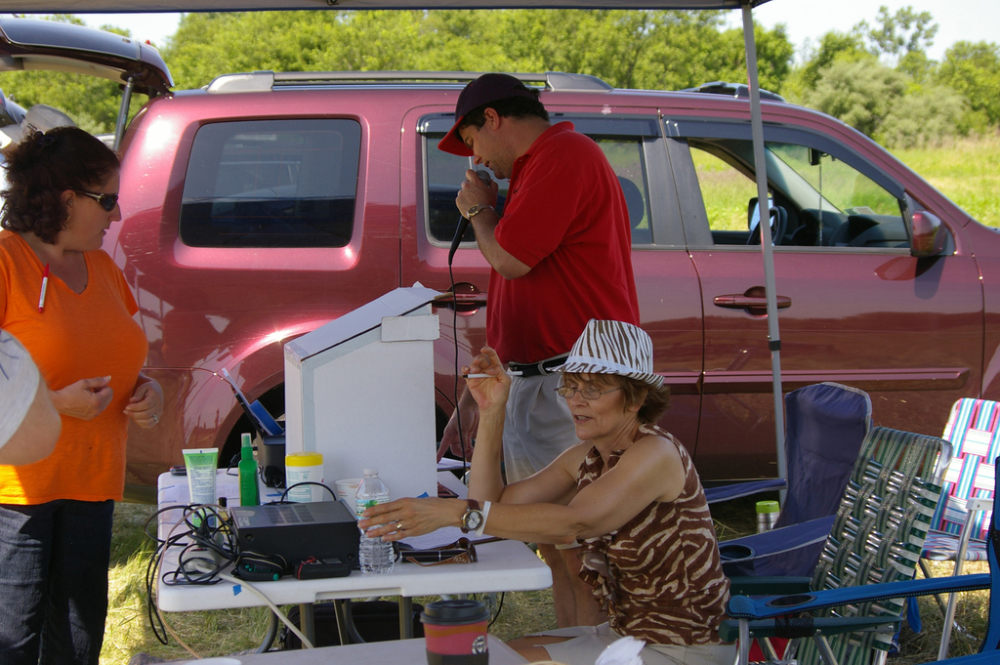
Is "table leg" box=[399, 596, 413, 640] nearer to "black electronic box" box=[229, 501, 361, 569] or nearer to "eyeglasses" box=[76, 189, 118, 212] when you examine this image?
"black electronic box" box=[229, 501, 361, 569]

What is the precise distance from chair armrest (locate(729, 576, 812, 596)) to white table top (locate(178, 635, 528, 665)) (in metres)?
1.03

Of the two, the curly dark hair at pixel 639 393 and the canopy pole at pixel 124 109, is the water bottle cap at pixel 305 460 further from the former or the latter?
the canopy pole at pixel 124 109

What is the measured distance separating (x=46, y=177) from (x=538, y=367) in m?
1.44

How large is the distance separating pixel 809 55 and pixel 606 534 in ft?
169

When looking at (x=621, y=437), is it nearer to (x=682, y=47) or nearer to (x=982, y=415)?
(x=982, y=415)

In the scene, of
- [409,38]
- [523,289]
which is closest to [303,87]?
[523,289]

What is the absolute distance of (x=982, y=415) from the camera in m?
3.48

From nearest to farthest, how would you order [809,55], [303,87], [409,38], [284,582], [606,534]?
[284,582] → [606,534] → [303,87] → [409,38] → [809,55]

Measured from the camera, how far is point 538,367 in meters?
2.71

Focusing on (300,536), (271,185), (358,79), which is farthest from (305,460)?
(358,79)

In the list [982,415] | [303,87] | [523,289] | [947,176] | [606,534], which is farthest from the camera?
[947,176]

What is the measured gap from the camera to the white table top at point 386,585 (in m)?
1.72

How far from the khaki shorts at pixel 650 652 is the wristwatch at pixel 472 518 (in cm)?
42

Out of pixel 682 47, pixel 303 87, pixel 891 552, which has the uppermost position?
pixel 682 47
